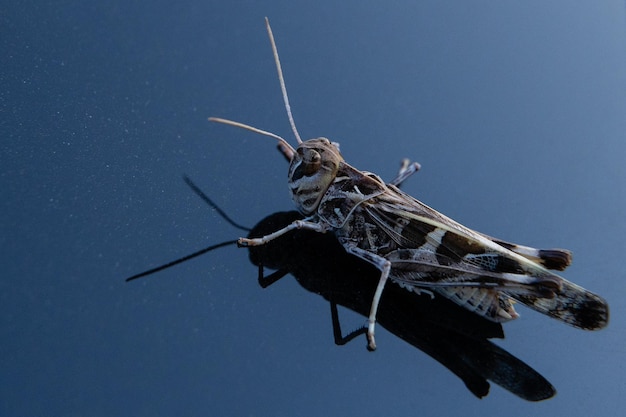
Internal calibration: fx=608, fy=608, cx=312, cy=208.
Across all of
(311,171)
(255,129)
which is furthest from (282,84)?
(311,171)

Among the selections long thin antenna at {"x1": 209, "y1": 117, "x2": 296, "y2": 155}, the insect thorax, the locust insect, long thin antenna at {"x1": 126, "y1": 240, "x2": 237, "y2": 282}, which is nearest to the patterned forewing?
the locust insect

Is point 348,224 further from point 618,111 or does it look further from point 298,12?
point 618,111

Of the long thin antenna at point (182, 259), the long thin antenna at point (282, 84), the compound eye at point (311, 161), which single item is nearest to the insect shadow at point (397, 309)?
the long thin antenna at point (182, 259)

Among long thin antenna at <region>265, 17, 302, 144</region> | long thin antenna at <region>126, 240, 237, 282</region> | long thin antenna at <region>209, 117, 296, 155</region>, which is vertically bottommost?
long thin antenna at <region>126, 240, 237, 282</region>

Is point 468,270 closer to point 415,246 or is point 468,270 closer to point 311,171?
point 415,246

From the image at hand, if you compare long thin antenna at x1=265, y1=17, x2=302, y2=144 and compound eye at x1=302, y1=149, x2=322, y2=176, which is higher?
long thin antenna at x1=265, y1=17, x2=302, y2=144

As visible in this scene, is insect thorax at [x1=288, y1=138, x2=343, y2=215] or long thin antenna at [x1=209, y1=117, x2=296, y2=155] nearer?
long thin antenna at [x1=209, y1=117, x2=296, y2=155]

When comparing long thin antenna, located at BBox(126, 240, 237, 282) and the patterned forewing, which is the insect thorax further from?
long thin antenna, located at BBox(126, 240, 237, 282)
